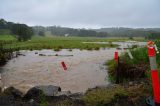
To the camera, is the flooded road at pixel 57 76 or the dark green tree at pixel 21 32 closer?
the flooded road at pixel 57 76

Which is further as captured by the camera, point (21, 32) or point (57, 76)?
Answer: point (21, 32)

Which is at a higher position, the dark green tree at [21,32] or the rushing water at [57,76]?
the dark green tree at [21,32]

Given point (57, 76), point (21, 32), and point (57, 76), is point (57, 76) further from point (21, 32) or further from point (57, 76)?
point (21, 32)

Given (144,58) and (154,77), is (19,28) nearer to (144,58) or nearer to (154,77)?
(144,58)

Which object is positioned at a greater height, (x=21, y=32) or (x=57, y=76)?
(x=21, y=32)

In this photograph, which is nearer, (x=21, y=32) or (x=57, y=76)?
(x=57, y=76)

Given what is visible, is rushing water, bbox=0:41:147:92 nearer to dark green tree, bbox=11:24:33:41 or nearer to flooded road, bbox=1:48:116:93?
flooded road, bbox=1:48:116:93

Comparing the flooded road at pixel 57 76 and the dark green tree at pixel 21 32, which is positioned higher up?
the dark green tree at pixel 21 32

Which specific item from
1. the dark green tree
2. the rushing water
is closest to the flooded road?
the rushing water

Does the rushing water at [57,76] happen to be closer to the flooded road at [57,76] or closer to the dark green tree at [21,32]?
the flooded road at [57,76]

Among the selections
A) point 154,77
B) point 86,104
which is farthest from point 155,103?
point 86,104

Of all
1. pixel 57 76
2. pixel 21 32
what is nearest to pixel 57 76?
pixel 57 76

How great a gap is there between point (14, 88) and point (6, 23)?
135 metres

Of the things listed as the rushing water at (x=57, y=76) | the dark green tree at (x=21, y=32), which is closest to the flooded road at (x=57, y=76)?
the rushing water at (x=57, y=76)
